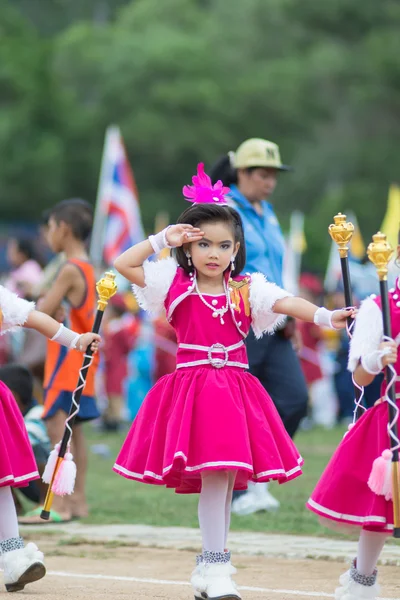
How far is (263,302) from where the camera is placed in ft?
20.6

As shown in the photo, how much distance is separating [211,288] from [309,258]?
3646cm

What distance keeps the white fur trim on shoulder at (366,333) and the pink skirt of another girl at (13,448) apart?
1.62 m

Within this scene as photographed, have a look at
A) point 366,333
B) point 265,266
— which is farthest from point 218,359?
point 265,266

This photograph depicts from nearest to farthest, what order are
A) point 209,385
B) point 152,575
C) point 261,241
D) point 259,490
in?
point 209,385, point 152,575, point 261,241, point 259,490

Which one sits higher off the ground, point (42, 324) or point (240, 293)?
point (240, 293)

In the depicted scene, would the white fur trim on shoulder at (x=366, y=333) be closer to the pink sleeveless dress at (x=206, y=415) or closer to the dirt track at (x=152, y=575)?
the pink sleeveless dress at (x=206, y=415)

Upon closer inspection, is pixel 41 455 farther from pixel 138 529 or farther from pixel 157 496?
pixel 157 496

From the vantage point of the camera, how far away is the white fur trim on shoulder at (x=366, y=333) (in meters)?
5.57

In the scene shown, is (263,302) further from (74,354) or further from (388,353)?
(74,354)

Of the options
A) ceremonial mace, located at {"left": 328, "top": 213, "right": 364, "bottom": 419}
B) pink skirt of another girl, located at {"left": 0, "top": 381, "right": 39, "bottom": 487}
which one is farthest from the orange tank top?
ceremonial mace, located at {"left": 328, "top": 213, "right": 364, "bottom": 419}

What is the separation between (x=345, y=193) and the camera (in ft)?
172

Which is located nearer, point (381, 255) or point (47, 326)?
point (381, 255)

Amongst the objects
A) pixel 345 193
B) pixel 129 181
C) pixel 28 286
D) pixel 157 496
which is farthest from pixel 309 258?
pixel 157 496

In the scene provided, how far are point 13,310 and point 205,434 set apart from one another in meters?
1.11
